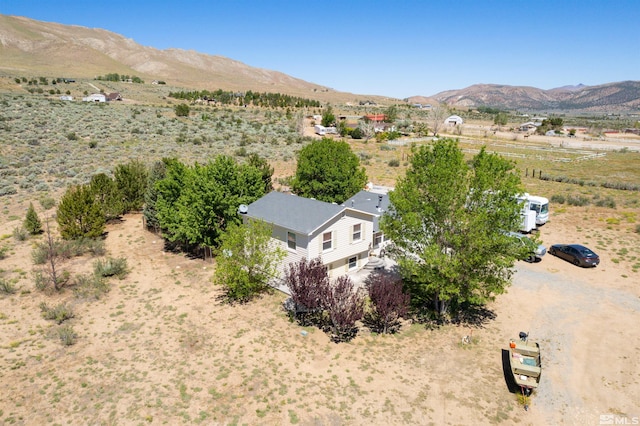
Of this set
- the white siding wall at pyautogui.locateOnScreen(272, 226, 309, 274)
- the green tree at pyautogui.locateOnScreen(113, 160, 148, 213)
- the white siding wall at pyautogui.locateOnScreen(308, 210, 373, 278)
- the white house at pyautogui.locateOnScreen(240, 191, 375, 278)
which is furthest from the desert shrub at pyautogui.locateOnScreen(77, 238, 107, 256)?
the white siding wall at pyautogui.locateOnScreen(308, 210, 373, 278)

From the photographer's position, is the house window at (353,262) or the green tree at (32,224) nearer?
the house window at (353,262)

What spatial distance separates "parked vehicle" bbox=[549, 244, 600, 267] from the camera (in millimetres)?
25198

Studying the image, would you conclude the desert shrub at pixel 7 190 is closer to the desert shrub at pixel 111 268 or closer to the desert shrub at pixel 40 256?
the desert shrub at pixel 40 256

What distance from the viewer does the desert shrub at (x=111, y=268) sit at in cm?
2305

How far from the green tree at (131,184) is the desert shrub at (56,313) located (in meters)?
16.3

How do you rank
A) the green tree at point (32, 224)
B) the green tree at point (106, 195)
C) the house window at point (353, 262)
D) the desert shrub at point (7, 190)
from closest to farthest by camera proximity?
the house window at point (353, 262) < the green tree at point (32, 224) < the green tree at point (106, 195) < the desert shrub at point (7, 190)

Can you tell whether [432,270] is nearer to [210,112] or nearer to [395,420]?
[395,420]

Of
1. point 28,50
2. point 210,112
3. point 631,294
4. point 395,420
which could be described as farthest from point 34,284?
point 28,50

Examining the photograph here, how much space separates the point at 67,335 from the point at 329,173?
20.4 metres

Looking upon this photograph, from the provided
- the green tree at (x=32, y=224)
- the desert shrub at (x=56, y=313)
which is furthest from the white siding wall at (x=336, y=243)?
the green tree at (x=32, y=224)

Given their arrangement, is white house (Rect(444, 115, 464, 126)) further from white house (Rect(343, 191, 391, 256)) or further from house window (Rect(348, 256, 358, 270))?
house window (Rect(348, 256, 358, 270))

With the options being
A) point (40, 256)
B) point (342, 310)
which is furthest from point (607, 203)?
point (40, 256)

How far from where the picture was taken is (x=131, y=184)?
34781 mm

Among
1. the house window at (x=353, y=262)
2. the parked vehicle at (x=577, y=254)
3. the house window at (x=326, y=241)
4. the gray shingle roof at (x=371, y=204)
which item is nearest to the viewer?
the house window at (x=326, y=241)
